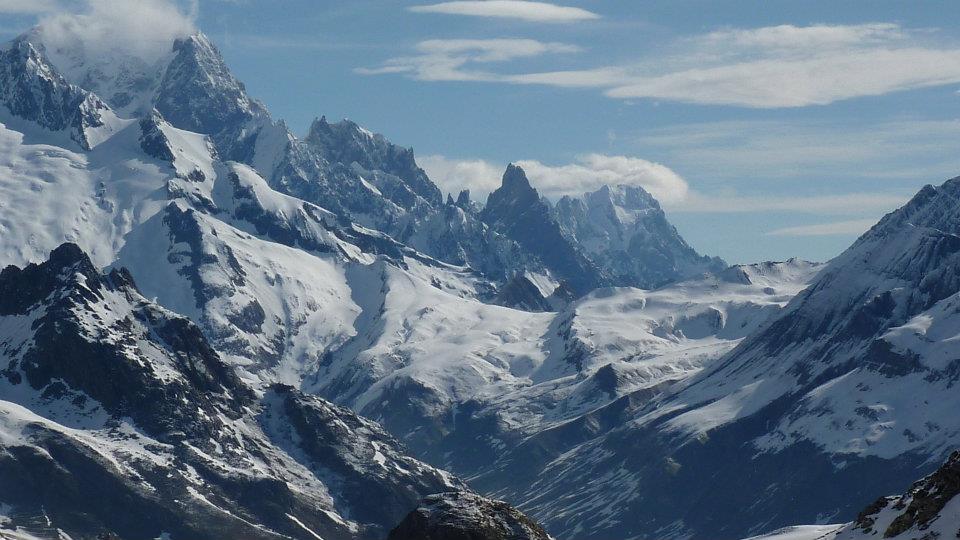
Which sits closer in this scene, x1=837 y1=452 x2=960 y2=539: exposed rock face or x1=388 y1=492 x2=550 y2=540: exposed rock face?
x1=837 y1=452 x2=960 y2=539: exposed rock face

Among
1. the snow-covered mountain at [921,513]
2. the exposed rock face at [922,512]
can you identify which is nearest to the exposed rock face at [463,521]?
the snow-covered mountain at [921,513]

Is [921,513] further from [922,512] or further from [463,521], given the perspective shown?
[463,521]

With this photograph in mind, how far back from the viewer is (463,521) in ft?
480

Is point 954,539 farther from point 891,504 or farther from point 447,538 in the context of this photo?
point 447,538

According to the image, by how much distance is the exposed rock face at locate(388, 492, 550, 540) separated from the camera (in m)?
146

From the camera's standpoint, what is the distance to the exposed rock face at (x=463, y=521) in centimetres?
14612

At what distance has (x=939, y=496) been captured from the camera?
119 metres

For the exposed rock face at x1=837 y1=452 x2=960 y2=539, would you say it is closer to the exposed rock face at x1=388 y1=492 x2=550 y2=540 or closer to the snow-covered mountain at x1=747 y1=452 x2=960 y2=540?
the snow-covered mountain at x1=747 y1=452 x2=960 y2=540

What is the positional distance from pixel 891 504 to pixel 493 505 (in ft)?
117

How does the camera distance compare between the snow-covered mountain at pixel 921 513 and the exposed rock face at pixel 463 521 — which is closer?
the snow-covered mountain at pixel 921 513

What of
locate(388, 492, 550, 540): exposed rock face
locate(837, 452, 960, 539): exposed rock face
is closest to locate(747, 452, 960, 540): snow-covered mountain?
locate(837, 452, 960, 539): exposed rock face

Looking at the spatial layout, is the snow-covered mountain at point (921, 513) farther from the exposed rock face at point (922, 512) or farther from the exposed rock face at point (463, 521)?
the exposed rock face at point (463, 521)

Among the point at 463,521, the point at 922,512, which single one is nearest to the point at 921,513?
the point at 922,512

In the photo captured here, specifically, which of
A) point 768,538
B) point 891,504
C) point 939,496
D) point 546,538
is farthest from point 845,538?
point 768,538
